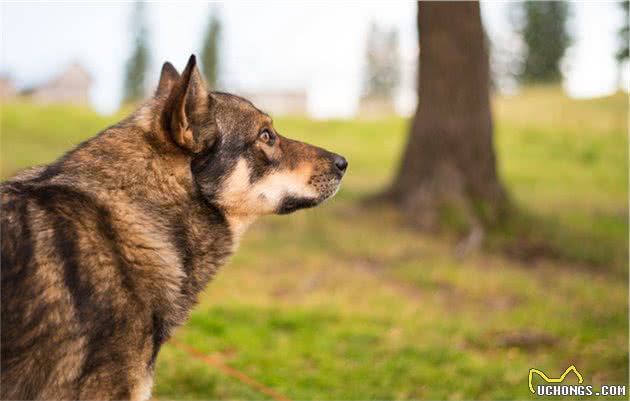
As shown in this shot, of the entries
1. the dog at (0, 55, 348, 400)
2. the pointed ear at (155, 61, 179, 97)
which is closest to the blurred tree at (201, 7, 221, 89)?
the pointed ear at (155, 61, 179, 97)

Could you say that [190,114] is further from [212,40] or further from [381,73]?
[381,73]

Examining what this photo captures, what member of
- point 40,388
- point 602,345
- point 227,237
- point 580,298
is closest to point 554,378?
point 602,345

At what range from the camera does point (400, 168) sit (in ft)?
43.1

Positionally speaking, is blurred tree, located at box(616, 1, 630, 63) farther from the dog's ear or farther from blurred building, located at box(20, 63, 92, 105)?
blurred building, located at box(20, 63, 92, 105)

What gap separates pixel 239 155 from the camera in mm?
4406

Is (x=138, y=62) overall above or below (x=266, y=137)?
above

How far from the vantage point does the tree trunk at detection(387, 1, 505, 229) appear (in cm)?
1243

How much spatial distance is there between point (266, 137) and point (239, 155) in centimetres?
27

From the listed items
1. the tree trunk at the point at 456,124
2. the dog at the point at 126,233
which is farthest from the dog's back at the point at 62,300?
the tree trunk at the point at 456,124

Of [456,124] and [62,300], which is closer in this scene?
[62,300]
